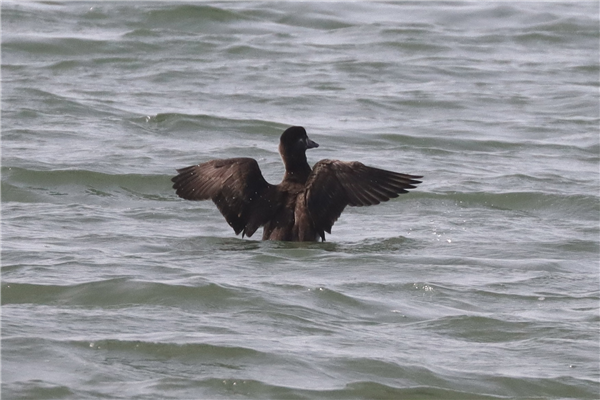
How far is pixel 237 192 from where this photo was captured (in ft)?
30.7

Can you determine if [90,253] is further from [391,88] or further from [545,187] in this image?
[391,88]

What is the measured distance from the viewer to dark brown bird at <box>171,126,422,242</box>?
911 centimetres

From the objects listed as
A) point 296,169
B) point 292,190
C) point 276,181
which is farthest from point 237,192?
point 276,181

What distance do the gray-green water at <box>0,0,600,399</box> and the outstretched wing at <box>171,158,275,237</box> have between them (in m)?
0.19

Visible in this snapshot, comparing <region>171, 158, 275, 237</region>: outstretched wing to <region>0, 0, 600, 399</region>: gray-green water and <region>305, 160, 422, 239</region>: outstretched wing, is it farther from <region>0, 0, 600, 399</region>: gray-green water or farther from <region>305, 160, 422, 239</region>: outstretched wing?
<region>305, 160, 422, 239</region>: outstretched wing

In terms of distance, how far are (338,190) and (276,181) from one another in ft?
9.01

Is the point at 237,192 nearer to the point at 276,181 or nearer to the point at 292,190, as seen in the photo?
the point at 292,190

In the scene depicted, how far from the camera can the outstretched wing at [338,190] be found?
9.09m

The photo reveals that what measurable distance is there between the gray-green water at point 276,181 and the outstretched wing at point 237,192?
187mm

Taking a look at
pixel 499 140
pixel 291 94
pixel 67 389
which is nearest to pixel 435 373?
pixel 67 389

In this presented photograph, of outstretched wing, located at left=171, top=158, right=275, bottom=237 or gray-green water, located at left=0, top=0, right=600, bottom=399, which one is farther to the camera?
outstretched wing, located at left=171, top=158, right=275, bottom=237

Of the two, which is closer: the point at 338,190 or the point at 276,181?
the point at 338,190

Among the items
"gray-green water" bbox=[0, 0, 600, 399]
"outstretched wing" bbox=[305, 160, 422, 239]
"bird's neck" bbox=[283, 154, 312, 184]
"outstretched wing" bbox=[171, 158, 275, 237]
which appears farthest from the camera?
"bird's neck" bbox=[283, 154, 312, 184]

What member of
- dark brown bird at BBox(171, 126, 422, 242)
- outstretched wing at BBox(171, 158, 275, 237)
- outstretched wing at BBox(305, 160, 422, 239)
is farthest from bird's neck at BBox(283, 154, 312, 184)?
outstretched wing at BBox(305, 160, 422, 239)
